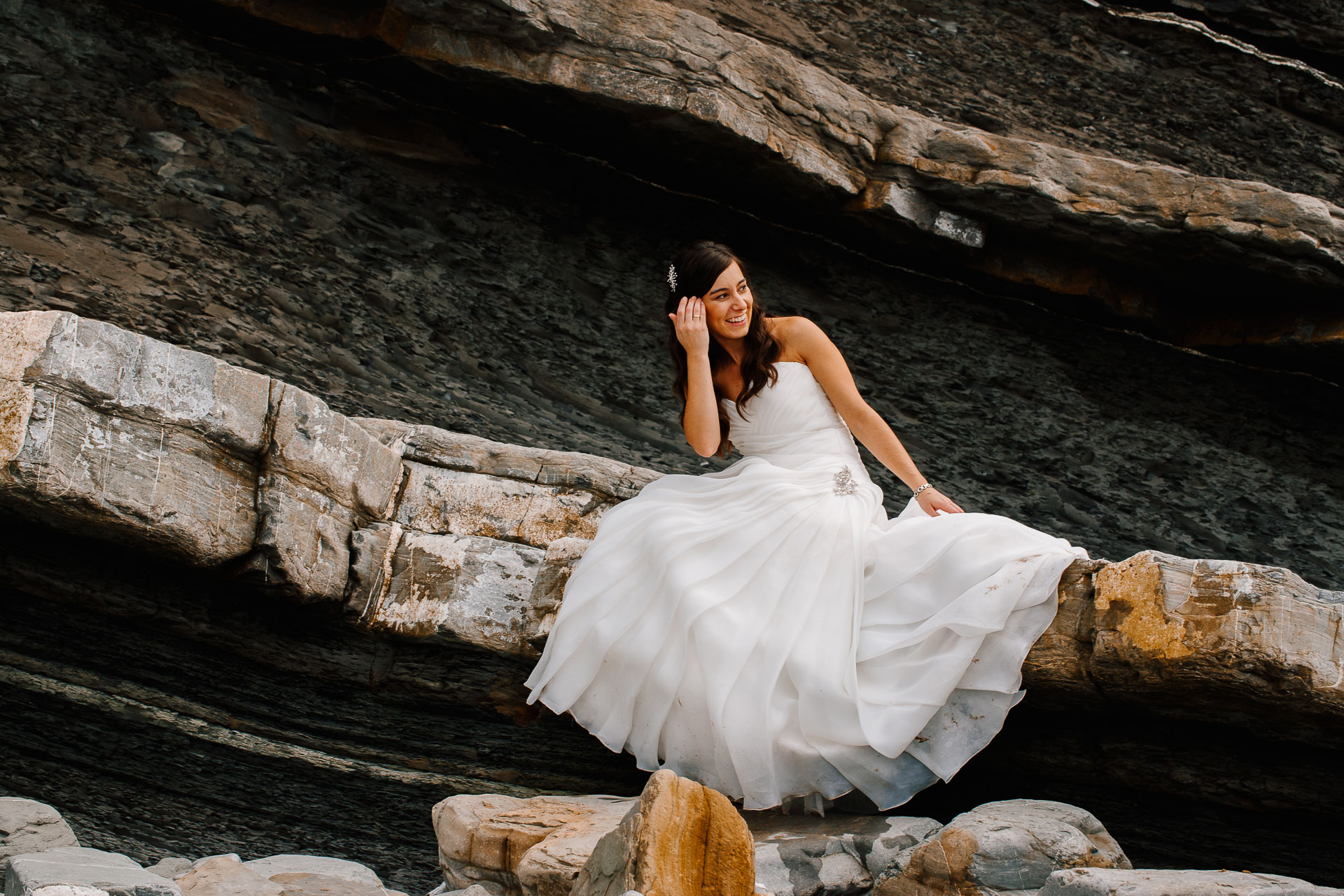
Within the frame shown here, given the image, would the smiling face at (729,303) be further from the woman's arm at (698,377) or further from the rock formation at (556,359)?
the rock formation at (556,359)

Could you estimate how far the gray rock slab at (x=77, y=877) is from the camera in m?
2.38

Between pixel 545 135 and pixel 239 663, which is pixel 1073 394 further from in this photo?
pixel 239 663

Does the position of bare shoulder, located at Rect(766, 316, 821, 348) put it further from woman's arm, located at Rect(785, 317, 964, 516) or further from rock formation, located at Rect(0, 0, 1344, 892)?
rock formation, located at Rect(0, 0, 1344, 892)

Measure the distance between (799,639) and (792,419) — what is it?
3.60 ft

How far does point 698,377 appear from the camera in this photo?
3914mm

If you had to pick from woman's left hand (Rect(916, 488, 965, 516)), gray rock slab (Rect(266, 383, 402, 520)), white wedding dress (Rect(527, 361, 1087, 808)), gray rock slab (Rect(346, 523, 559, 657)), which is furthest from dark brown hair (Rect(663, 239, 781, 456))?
gray rock slab (Rect(266, 383, 402, 520))

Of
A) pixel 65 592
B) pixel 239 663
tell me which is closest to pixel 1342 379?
pixel 239 663

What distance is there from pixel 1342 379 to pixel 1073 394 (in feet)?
6.01

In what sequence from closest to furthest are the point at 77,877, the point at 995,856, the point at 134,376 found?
the point at 77,877, the point at 995,856, the point at 134,376

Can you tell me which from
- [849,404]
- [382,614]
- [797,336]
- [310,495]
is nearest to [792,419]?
Answer: [849,404]

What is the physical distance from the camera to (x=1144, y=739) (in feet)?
11.2

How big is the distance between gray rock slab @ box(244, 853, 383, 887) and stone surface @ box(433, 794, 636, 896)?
46cm

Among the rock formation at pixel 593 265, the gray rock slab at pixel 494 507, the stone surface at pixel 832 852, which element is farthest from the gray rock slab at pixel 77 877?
the rock formation at pixel 593 265

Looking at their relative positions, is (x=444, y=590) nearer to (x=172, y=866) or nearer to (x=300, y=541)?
(x=300, y=541)
